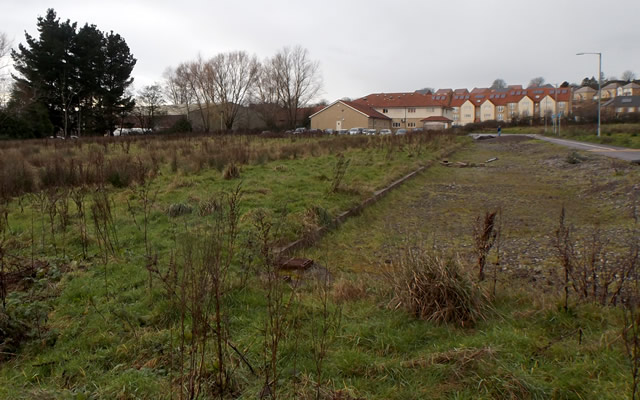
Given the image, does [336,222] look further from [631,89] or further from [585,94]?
[585,94]

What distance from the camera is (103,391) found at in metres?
2.58

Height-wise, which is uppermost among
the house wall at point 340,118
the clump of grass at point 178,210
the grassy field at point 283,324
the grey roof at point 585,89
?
the grey roof at point 585,89

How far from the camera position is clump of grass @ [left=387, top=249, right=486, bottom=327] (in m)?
3.55

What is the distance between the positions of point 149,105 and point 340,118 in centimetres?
3060

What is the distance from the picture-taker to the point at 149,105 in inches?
2479

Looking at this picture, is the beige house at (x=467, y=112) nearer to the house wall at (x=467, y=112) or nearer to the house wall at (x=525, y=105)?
the house wall at (x=467, y=112)

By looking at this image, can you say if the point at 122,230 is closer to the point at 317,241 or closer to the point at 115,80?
the point at 317,241

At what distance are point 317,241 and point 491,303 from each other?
10.8 ft

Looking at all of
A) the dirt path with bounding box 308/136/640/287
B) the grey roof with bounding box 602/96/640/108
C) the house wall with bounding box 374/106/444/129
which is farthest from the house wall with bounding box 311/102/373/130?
the dirt path with bounding box 308/136/640/287

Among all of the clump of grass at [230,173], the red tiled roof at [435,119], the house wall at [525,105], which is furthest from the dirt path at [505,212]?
the house wall at [525,105]

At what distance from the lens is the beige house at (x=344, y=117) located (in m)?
71.1

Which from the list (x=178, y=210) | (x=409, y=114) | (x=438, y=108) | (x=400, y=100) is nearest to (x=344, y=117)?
(x=409, y=114)

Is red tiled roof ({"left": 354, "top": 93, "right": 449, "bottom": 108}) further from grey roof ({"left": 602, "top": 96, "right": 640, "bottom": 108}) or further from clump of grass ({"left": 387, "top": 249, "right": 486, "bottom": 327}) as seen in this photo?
clump of grass ({"left": 387, "top": 249, "right": 486, "bottom": 327})

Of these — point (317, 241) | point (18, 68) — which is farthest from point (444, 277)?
point (18, 68)
